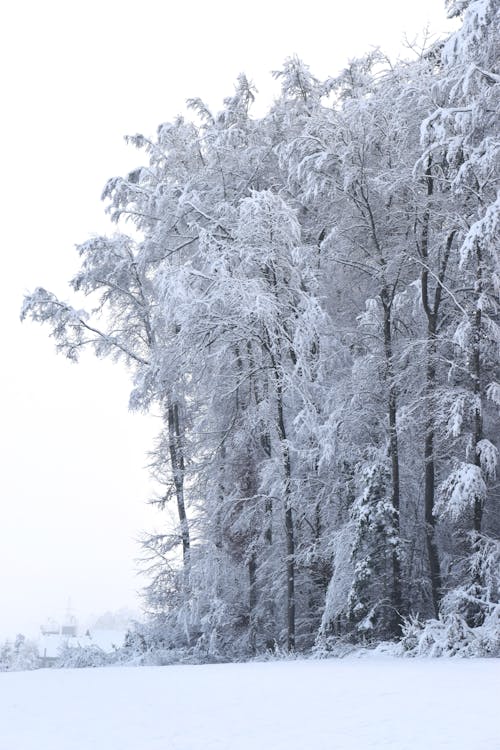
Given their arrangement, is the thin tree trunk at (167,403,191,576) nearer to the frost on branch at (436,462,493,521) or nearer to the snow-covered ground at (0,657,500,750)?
the frost on branch at (436,462,493,521)

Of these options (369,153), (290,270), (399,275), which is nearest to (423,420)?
(399,275)

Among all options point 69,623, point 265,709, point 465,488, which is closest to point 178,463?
point 465,488

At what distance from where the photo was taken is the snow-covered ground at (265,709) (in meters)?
5.17

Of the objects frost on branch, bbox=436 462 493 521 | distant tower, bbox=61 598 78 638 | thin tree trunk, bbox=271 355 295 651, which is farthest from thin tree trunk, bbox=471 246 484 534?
distant tower, bbox=61 598 78 638

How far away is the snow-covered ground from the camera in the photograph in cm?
517

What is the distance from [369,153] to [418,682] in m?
9.80

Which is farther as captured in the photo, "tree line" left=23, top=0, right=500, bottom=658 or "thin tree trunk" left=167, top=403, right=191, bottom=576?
"thin tree trunk" left=167, top=403, right=191, bottom=576

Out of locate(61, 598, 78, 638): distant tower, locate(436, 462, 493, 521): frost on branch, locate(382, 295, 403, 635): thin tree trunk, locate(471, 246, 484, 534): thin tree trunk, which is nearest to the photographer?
locate(436, 462, 493, 521): frost on branch

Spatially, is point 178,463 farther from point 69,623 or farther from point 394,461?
point 69,623

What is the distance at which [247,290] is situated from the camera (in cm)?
1341

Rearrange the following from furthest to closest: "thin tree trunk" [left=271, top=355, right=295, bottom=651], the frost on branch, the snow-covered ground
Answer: "thin tree trunk" [left=271, top=355, right=295, bottom=651]
the frost on branch
the snow-covered ground

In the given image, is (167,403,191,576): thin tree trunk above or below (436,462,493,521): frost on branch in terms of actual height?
above

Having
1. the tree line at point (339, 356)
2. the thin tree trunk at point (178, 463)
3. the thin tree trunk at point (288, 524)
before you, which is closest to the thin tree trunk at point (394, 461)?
the tree line at point (339, 356)

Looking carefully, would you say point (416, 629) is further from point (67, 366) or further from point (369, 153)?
point (67, 366)
